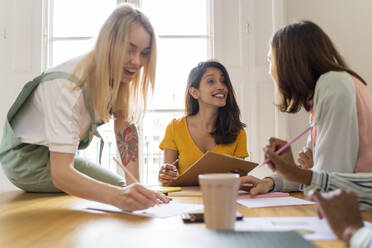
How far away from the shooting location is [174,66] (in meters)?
2.90

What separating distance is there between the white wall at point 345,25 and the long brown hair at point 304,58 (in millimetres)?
1636

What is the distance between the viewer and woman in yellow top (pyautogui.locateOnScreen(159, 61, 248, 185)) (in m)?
2.03

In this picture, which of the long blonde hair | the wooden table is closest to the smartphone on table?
the wooden table

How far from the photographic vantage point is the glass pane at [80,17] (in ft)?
9.65

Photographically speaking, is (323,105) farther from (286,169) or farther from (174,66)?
(174,66)

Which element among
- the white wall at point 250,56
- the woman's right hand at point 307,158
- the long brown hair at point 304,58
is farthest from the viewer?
the white wall at point 250,56

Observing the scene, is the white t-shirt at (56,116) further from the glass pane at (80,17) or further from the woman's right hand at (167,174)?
the glass pane at (80,17)

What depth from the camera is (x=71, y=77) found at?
110 cm

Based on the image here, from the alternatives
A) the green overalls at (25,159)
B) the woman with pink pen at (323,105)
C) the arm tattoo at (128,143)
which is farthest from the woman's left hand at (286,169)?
the arm tattoo at (128,143)

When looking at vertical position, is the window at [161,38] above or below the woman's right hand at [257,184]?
above

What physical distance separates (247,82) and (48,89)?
1.90 m

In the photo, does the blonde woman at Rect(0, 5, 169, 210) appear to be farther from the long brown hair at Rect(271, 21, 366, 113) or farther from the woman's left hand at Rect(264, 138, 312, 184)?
the long brown hair at Rect(271, 21, 366, 113)

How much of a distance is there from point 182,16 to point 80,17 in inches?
34.0

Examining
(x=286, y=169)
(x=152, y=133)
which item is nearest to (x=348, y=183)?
(x=286, y=169)
